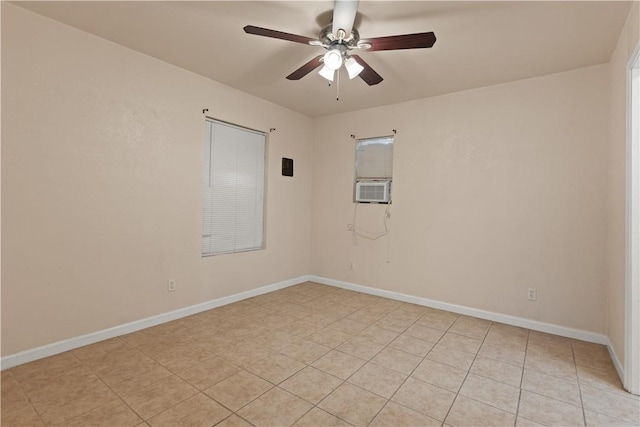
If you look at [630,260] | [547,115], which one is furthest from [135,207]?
[547,115]

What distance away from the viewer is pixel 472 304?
3.82 meters

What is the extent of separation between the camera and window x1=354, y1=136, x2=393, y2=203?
14.9 ft

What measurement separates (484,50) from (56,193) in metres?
4.07

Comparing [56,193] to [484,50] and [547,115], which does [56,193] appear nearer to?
[484,50]

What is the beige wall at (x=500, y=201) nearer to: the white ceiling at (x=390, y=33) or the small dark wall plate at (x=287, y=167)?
the white ceiling at (x=390, y=33)

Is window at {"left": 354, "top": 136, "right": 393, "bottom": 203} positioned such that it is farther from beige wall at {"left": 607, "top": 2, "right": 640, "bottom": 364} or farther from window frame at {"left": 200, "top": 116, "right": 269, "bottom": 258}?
beige wall at {"left": 607, "top": 2, "right": 640, "bottom": 364}

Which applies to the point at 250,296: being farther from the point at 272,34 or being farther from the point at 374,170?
the point at 272,34

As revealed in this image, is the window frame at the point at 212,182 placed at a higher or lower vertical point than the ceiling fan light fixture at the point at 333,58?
lower

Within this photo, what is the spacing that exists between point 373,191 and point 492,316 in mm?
2243

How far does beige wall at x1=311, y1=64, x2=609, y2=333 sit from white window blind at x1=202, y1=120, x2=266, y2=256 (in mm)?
1470

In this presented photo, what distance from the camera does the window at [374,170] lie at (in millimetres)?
4547

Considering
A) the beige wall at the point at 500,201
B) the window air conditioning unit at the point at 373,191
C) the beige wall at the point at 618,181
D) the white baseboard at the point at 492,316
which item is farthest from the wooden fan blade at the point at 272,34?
the white baseboard at the point at 492,316

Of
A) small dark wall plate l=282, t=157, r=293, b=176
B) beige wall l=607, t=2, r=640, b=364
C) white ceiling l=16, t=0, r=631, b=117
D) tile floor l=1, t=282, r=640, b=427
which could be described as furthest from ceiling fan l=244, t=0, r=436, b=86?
tile floor l=1, t=282, r=640, b=427

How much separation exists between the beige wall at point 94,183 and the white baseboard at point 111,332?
5cm
